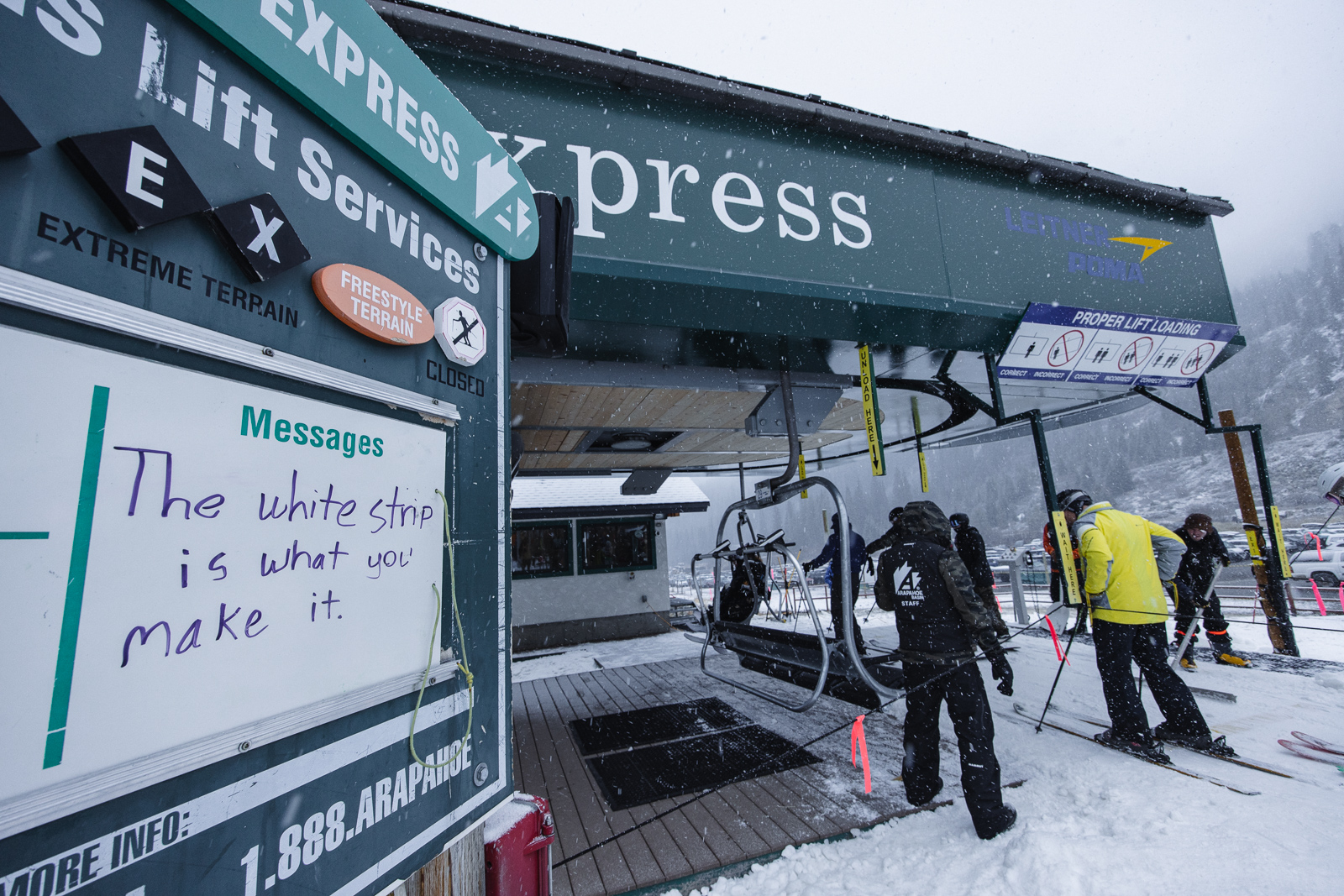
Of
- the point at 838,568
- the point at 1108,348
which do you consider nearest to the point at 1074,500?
the point at 1108,348

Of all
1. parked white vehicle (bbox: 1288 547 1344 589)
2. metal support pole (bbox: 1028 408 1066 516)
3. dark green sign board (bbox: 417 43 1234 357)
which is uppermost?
dark green sign board (bbox: 417 43 1234 357)

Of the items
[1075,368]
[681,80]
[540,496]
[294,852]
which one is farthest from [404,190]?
[540,496]

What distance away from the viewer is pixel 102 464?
82cm

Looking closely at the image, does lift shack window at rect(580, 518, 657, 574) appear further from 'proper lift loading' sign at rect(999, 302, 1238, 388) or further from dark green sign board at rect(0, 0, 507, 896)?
dark green sign board at rect(0, 0, 507, 896)

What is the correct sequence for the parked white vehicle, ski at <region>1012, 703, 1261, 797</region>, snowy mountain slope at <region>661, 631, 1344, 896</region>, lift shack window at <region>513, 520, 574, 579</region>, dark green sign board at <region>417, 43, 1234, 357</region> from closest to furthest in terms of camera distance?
snowy mountain slope at <region>661, 631, 1344, 896</region>, ski at <region>1012, 703, 1261, 797</region>, dark green sign board at <region>417, 43, 1234, 357</region>, lift shack window at <region>513, 520, 574, 579</region>, the parked white vehicle

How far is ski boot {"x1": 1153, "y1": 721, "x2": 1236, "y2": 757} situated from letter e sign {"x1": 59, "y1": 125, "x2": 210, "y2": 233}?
5881 mm

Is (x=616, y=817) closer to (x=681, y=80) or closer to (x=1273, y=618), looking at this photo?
(x=681, y=80)

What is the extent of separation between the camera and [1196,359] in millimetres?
5746

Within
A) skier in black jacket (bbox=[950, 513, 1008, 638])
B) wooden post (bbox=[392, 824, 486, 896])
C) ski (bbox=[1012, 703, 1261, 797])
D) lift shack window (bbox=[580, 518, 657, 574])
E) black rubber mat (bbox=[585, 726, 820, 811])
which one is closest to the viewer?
wooden post (bbox=[392, 824, 486, 896])

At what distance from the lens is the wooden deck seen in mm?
2949

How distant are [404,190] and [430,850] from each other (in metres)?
1.67

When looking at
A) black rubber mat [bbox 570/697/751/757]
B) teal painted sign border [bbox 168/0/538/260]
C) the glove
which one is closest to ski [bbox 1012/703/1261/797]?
the glove

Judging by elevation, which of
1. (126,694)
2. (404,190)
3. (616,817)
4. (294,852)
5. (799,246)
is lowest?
(616,817)

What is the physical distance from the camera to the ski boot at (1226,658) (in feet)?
20.0
